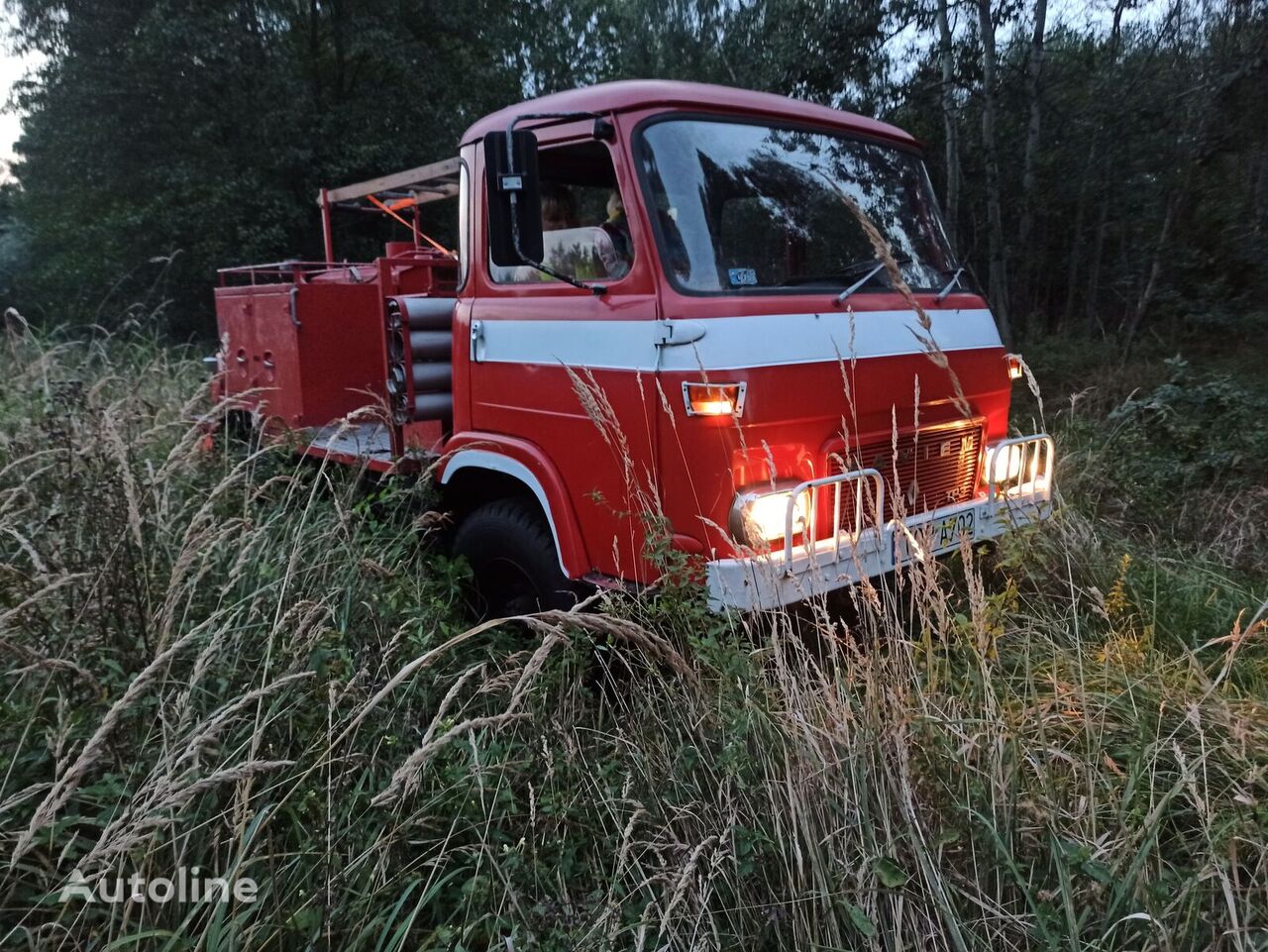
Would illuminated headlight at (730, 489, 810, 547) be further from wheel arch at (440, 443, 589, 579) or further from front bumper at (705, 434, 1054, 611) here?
wheel arch at (440, 443, 589, 579)

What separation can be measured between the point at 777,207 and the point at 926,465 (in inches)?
47.2

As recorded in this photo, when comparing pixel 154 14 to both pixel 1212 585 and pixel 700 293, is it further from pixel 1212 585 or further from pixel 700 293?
pixel 1212 585

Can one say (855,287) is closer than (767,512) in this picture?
No

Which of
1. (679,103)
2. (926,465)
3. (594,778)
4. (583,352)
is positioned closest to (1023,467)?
(926,465)

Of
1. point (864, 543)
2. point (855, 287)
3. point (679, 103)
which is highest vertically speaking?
point (679, 103)

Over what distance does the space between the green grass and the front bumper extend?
0.41 feet

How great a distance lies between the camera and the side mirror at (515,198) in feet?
9.66

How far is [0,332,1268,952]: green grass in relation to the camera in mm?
1784

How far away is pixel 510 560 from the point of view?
142 inches

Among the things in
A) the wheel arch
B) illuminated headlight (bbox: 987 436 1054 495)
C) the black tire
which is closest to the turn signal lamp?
the wheel arch

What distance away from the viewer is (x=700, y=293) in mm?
2975

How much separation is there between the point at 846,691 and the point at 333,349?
4055mm

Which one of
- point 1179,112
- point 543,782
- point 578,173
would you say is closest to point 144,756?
point 543,782

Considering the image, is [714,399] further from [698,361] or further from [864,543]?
[864,543]
